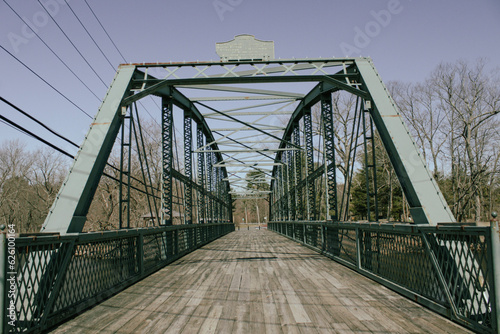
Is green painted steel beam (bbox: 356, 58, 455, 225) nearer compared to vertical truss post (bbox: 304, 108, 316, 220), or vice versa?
green painted steel beam (bbox: 356, 58, 455, 225)

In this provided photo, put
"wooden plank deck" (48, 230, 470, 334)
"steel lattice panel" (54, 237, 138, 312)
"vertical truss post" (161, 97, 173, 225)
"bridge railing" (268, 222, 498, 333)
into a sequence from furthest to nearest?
"vertical truss post" (161, 97, 173, 225), "steel lattice panel" (54, 237, 138, 312), "wooden plank deck" (48, 230, 470, 334), "bridge railing" (268, 222, 498, 333)

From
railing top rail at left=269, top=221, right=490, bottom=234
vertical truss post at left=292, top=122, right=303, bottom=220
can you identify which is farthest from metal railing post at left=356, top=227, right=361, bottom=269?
vertical truss post at left=292, top=122, right=303, bottom=220

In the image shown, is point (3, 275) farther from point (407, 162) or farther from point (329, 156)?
point (329, 156)

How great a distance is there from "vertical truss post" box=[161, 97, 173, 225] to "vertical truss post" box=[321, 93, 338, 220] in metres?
4.81

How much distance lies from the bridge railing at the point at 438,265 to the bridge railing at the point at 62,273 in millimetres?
4177

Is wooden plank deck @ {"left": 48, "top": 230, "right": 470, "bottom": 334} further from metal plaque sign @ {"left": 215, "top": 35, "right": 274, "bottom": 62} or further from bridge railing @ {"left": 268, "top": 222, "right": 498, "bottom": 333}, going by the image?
metal plaque sign @ {"left": 215, "top": 35, "right": 274, "bottom": 62}

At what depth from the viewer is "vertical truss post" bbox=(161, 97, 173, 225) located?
10.3 meters

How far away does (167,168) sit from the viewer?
10.7m

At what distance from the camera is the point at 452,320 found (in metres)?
3.63

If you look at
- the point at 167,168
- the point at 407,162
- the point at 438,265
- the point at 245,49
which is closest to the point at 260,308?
the point at 438,265

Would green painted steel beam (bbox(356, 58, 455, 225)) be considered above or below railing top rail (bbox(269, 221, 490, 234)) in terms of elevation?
above

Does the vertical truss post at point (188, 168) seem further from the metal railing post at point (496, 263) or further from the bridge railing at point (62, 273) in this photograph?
the metal railing post at point (496, 263)

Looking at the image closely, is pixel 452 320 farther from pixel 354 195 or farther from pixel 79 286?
pixel 354 195

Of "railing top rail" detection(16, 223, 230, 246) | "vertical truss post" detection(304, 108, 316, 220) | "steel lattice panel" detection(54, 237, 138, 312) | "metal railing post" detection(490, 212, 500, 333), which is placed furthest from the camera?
"vertical truss post" detection(304, 108, 316, 220)
